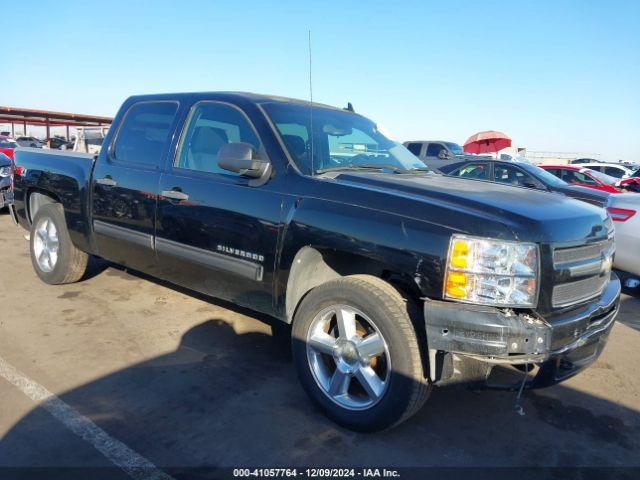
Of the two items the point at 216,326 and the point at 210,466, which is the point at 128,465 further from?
the point at 216,326

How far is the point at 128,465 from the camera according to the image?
2.49m

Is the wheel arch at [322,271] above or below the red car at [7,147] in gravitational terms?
below

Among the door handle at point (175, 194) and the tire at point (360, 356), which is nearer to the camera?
the tire at point (360, 356)

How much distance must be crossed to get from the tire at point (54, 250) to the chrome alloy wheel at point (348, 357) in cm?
321

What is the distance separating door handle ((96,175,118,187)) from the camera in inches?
170

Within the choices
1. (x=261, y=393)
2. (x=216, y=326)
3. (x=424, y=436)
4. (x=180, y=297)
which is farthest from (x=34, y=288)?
(x=424, y=436)

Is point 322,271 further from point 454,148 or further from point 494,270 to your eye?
point 454,148

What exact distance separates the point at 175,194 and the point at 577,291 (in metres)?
2.69

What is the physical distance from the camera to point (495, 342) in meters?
2.40

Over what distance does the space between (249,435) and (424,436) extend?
972 mm

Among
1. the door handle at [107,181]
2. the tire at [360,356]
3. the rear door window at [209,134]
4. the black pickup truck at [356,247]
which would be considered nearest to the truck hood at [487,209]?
the black pickup truck at [356,247]

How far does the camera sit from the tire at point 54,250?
5059 mm

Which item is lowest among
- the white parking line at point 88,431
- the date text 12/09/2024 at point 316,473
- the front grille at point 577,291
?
the date text 12/09/2024 at point 316,473

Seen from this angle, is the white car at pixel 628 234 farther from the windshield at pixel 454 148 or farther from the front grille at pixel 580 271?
the windshield at pixel 454 148
